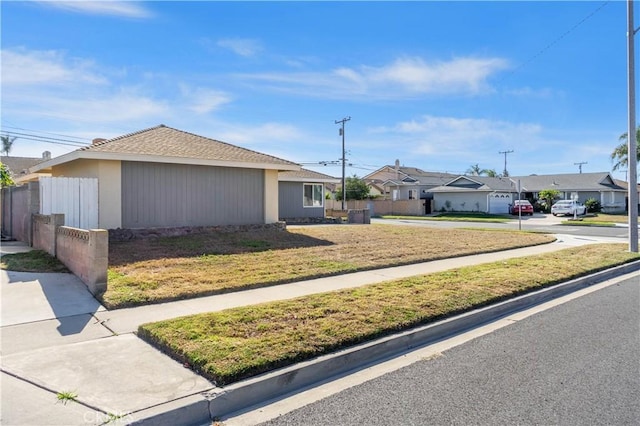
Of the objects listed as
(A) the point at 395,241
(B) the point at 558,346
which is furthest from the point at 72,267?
(A) the point at 395,241

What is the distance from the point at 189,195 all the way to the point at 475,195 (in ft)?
122

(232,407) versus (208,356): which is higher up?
(208,356)

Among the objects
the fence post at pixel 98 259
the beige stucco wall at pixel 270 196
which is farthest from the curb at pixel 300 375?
the beige stucco wall at pixel 270 196

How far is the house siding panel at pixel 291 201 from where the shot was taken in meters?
24.9

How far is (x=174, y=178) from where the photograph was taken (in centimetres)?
1391

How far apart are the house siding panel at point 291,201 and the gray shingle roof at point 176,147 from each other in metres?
7.71

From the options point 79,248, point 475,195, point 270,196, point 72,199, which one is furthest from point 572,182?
point 79,248

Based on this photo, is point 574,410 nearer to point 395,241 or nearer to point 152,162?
point 395,241

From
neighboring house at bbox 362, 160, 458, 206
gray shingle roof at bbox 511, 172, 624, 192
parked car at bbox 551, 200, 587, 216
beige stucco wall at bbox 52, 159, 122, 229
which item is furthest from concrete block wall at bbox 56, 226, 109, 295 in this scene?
gray shingle roof at bbox 511, 172, 624, 192

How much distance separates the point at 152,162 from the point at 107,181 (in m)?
1.46

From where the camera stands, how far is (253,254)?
10883 mm

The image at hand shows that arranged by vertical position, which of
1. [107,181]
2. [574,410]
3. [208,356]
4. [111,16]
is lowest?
[574,410]

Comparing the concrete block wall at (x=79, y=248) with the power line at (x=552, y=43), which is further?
the power line at (x=552, y=43)

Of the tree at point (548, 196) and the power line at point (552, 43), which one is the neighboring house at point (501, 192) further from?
the power line at point (552, 43)
